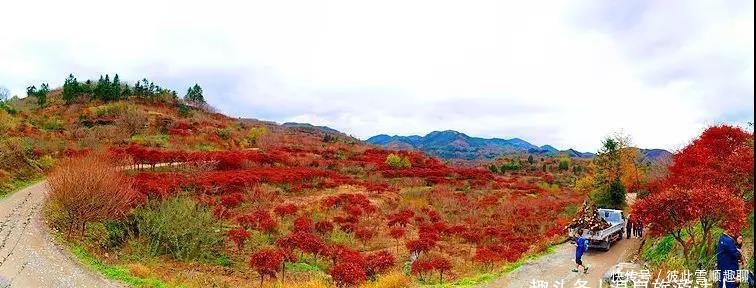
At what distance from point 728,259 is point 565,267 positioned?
18.3 ft

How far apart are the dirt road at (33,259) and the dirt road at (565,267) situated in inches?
424

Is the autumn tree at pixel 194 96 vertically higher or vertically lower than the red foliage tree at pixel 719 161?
higher

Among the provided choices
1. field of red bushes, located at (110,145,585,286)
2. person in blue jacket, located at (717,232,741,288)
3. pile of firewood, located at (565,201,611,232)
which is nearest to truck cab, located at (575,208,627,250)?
pile of firewood, located at (565,201,611,232)

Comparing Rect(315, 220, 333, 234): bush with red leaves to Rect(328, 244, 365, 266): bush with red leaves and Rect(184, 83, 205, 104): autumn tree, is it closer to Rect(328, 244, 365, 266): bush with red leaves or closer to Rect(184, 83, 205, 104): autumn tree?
Rect(328, 244, 365, 266): bush with red leaves

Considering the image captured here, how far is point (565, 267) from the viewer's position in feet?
48.0

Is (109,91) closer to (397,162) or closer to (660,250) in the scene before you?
(397,162)

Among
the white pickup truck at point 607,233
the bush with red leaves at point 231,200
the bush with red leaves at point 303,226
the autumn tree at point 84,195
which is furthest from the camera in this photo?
the bush with red leaves at point 231,200

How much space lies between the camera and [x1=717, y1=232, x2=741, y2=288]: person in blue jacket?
9266mm

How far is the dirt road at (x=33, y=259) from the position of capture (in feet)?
42.9

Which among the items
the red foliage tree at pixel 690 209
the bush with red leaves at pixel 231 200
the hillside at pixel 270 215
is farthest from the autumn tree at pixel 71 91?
the red foliage tree at pixel 690 209

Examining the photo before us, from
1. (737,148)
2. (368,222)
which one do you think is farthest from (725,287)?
(368,222)

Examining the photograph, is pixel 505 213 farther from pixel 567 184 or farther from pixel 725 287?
pixel 567 184

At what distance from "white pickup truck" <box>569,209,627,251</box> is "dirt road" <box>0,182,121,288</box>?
46.9ft

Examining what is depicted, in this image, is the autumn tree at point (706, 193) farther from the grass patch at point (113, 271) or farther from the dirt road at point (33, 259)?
the dirt road at point (33, 259)
